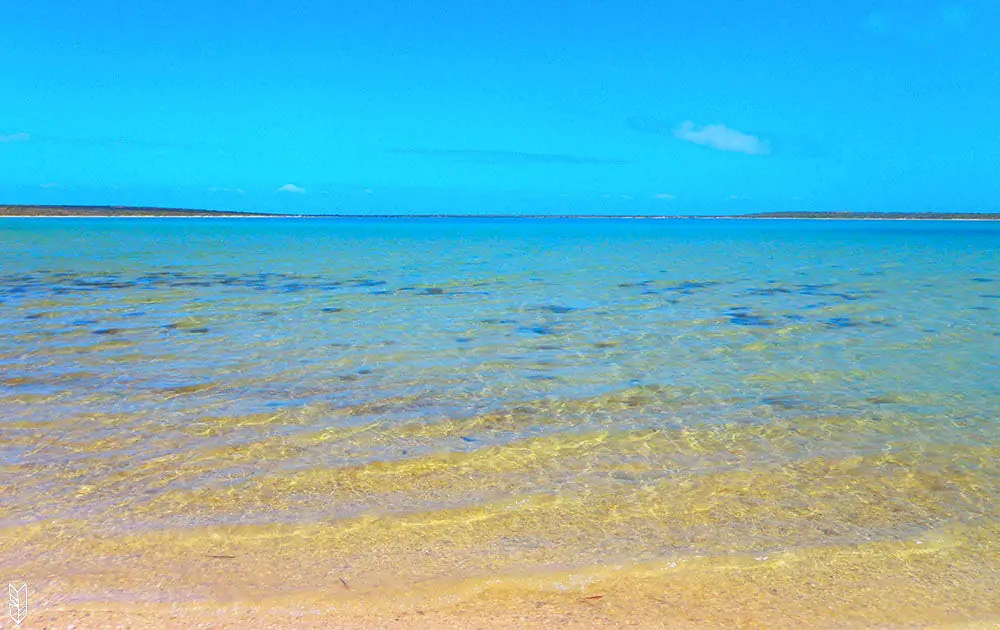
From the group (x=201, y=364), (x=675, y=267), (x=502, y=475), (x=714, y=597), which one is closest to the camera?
(x=714, y=597)

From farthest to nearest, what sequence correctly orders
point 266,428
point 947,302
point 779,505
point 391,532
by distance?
point 947,302, point 266,428, point 779,505, point 391,532

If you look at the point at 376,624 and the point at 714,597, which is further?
the point at 714,597

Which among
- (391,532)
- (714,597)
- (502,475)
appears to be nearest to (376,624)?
(391,532)

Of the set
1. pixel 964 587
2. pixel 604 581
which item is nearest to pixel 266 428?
pixel 604 581

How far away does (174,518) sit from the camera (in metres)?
4.55

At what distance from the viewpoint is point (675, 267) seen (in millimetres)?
26578

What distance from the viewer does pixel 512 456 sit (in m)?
5.75

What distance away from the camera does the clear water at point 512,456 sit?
392 centimetres

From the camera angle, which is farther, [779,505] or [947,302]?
[947,302]

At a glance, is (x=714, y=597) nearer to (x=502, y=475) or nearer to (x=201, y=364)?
(x=502, y=475)

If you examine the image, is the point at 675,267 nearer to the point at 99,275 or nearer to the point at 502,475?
the point at 99,275

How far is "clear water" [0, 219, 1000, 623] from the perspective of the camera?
3920mm

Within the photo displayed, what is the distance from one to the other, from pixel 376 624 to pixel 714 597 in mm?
1628

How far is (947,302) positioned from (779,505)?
13.1 metres
